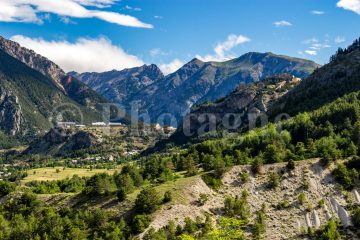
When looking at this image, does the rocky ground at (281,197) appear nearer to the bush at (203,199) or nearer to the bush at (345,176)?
the bush at (203,199)

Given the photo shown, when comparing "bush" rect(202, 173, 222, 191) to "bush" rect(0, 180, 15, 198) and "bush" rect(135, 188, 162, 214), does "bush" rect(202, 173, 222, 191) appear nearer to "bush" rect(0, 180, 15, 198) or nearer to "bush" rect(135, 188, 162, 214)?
"bush" rect(135, 188, 162, 214)

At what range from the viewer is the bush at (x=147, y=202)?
9569cm

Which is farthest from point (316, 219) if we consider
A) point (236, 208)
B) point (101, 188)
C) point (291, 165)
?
A: point (101, 188)

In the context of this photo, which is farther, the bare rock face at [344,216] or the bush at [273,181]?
the bush at [273,181]

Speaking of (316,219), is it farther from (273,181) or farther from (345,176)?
(345,176)

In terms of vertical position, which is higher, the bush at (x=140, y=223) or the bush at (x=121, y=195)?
the bush at (x=121, y=195)

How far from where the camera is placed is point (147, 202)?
95.9 metres

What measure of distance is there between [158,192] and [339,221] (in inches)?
1603

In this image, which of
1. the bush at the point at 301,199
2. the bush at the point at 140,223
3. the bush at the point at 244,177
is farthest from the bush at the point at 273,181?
the bush at the point at 140,223

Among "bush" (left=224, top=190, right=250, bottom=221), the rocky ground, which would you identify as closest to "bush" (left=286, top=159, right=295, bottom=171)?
the rocky ground

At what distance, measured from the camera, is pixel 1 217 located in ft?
345

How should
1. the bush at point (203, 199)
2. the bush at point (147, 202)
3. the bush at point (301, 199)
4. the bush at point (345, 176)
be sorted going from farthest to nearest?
the bush at point (345, 176) → the bush at point (301, 199) → the bush at point (203, 199) → the bush at point (147, 202)

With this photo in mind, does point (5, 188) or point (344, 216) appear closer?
point (344, 216)

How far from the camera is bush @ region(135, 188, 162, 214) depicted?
95.7 meters
